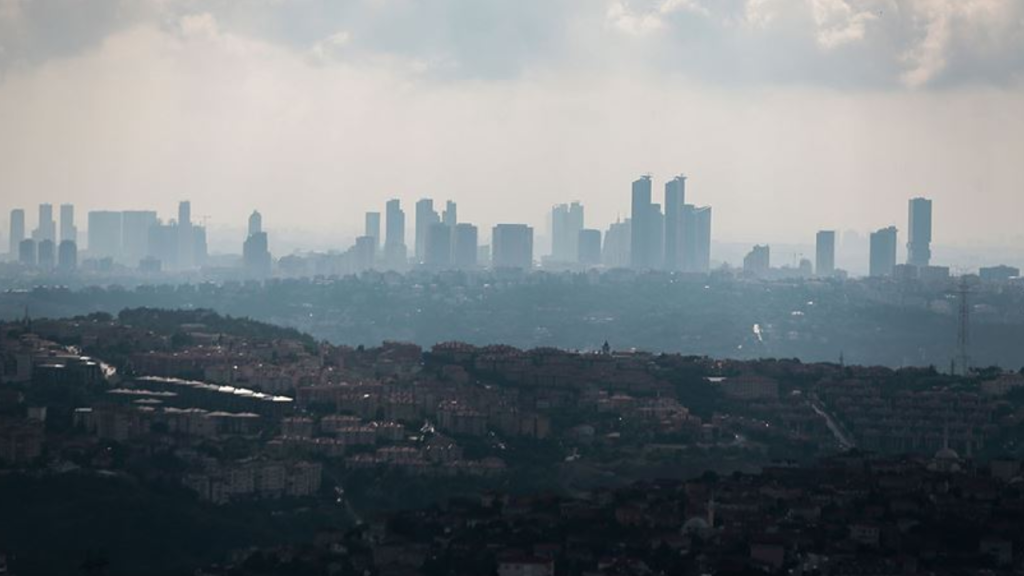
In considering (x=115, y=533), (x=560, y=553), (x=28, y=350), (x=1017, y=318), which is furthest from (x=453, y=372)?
(x=1017, y=318)

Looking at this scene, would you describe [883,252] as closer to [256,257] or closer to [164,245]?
[256,257]

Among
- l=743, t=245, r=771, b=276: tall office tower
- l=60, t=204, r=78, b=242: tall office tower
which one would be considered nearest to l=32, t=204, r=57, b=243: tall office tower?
l=60, t=204, r=78, b=242: tall office tower

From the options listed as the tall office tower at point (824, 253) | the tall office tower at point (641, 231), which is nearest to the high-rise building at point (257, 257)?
the tall office tower at point (641, 231)

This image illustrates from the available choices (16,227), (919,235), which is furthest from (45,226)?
(919,235)

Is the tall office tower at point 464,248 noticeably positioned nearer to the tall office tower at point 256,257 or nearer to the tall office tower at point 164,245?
the tall office tower at point 256,257

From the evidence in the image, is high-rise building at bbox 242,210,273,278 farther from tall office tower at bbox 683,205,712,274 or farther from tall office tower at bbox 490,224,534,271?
tall office tower at bbox 683,205,712,274

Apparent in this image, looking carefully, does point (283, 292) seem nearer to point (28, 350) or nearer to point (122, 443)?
point (28, 350)
